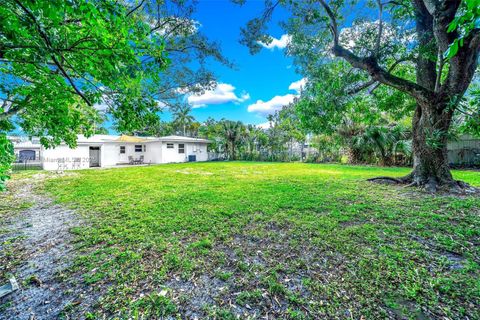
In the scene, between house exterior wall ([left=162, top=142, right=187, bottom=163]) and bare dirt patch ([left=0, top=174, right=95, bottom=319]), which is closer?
bare dirt patch ([left=0, top=174, right=95, bottom=319])

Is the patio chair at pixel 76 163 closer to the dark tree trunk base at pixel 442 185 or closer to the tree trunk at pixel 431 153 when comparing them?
the dark tree trunk base at pixel 442 185

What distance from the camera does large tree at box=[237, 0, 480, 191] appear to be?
464 centimetres

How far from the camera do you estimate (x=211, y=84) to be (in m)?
7.79

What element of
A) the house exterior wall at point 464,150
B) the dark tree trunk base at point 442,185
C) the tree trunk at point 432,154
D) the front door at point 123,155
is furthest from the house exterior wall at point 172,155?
the house exterior wall at point 464,150

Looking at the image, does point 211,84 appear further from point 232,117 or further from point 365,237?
point 232,117

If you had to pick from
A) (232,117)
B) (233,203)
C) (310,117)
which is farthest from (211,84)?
(232,117)

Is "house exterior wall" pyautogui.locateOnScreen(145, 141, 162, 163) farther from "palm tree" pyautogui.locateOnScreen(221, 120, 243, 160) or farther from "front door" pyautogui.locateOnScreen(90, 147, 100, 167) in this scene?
"palm tree" pyautogui.locateOnScreen(221, 120, 243, 160)

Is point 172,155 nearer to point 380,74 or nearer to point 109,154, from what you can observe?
point 109,154

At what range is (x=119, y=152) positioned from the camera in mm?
19094

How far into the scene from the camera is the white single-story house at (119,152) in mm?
14445

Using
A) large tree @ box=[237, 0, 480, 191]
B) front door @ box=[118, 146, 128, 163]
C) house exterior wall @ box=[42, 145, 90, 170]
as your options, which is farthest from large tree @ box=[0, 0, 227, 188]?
front door @ box=[118, 146, 128, 163]

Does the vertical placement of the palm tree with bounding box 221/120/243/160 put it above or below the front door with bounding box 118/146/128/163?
above

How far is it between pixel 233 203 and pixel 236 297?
3021 millimetres

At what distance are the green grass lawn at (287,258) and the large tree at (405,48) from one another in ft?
5.22
